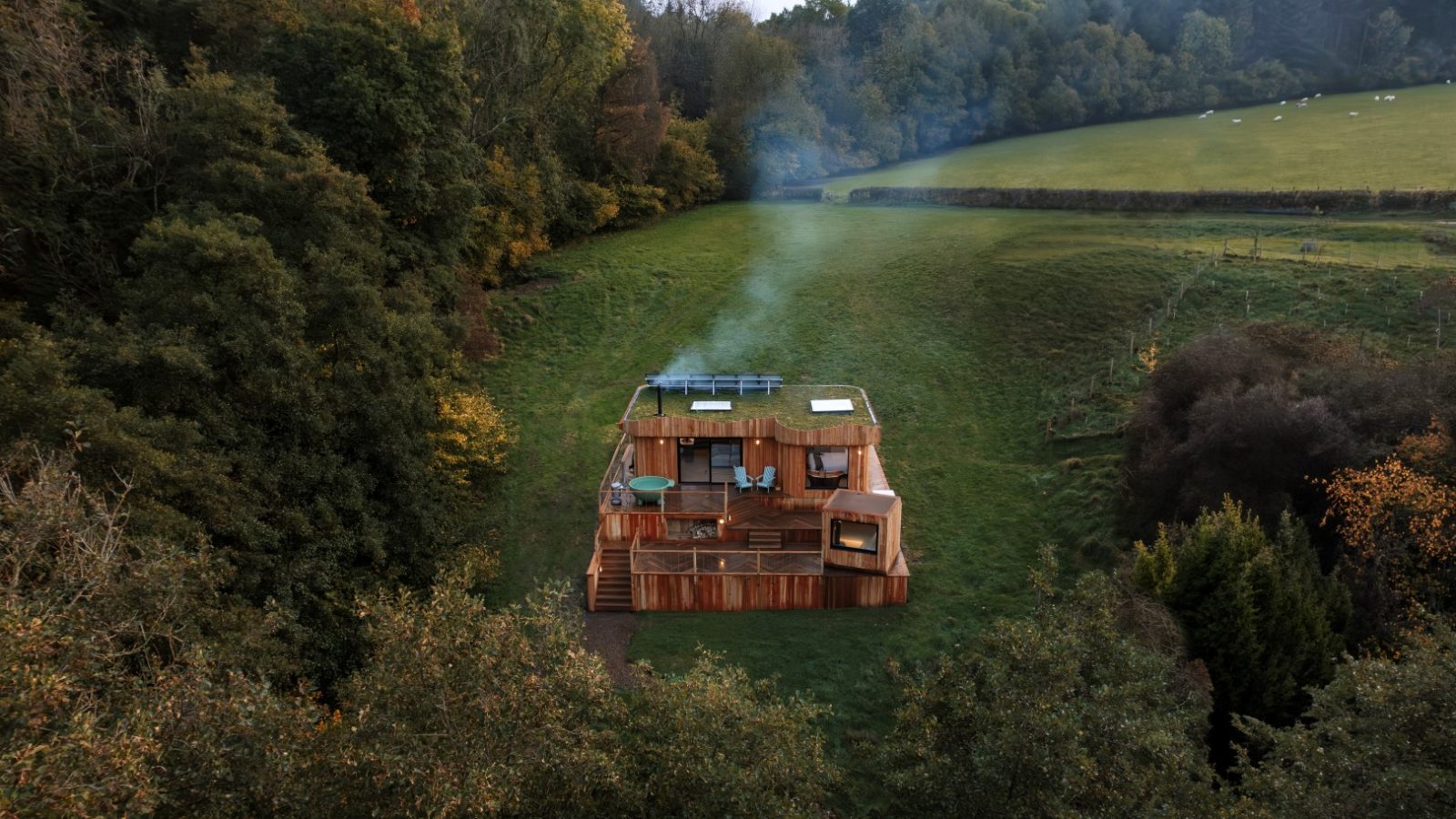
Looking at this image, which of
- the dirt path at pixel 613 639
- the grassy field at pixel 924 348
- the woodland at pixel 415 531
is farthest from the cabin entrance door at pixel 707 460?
the woodland at pixel 415 531

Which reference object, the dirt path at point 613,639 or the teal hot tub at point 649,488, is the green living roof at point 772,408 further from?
the dirt path at point 613,639

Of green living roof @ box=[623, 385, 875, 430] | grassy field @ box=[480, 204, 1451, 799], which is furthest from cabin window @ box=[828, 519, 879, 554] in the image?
green living roof @ box=[623, 385, 875, 430]

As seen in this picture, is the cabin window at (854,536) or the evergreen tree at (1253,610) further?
the cabin window at (854,536)

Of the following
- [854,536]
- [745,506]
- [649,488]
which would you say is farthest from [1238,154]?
[649,488]

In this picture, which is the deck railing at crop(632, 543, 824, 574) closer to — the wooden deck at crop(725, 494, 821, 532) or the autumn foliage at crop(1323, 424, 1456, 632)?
the wooden deck at crop(725, 494, 821, 532)

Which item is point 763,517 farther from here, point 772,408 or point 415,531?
point 415,531

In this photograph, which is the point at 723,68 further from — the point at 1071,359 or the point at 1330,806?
the point at 1330,806

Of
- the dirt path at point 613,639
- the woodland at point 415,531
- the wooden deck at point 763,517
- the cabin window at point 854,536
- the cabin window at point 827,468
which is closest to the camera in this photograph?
the woodland at point 415,531
